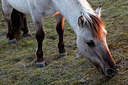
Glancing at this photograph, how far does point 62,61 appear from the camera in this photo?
4.07 metres

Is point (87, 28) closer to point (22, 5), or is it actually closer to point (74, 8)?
point (74, 8)

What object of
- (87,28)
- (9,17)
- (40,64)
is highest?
(9,17)

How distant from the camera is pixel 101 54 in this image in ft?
9.06

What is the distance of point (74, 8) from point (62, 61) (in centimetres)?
128

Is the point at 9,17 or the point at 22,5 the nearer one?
the point at 22,5

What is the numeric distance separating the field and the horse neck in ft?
2.58

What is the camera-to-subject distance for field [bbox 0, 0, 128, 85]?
10.7 feet

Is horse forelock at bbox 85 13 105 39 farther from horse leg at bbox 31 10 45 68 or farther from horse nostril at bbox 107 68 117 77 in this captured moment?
horse leg at bbox 31 10 45 68

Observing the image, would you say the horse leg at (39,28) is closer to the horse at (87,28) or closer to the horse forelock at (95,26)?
the horse at (87,28)

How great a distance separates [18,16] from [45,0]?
6.61ft

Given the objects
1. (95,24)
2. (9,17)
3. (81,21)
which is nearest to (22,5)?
(9,17)

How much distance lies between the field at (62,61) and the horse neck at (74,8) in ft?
2.58

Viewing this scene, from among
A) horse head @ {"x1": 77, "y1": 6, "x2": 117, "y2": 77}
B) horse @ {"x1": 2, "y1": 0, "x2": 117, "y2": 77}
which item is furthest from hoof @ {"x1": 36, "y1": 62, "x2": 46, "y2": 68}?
horse head @ {"x1": 77, "y1": 6, "x2": 117, "y2": 77}

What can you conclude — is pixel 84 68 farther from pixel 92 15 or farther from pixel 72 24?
pixel 92 15
